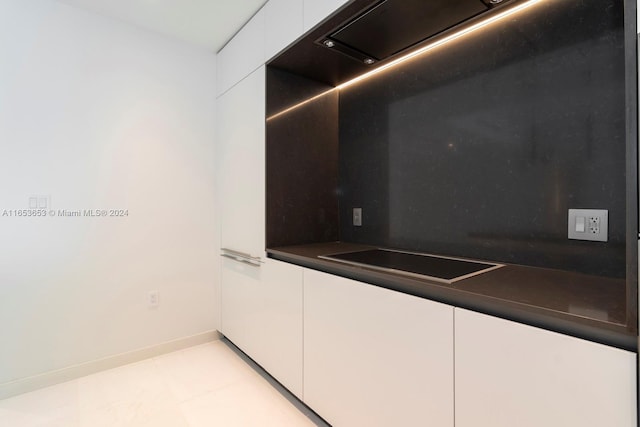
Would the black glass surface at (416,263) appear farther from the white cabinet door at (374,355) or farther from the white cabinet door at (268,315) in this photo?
the white cabinet door at (268,315)

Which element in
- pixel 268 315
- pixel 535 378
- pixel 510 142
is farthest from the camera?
pixel 268 315

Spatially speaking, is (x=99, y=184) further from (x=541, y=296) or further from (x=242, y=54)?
(x=541, y=296)

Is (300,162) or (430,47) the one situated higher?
(430,47)

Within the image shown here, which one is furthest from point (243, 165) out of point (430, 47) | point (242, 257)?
point (430, 47)

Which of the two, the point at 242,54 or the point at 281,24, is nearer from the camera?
the point at 281,24

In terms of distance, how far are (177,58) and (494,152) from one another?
7.38 ft

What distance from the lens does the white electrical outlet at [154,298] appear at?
225cm

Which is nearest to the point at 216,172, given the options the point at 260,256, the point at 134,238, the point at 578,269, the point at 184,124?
the point at 184,124

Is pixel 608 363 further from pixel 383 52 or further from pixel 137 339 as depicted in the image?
pixel 137 339

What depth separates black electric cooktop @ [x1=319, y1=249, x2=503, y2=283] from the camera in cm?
112

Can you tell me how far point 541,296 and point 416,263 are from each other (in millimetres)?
545

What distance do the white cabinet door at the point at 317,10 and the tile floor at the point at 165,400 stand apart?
1.95 metres

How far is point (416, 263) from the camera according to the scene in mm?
1362

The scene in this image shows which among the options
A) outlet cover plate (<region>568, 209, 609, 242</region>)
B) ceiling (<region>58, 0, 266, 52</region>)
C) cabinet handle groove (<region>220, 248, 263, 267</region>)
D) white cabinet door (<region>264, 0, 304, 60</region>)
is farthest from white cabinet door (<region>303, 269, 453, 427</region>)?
ceiling (<region>58, 0, 266, 52</region>)
